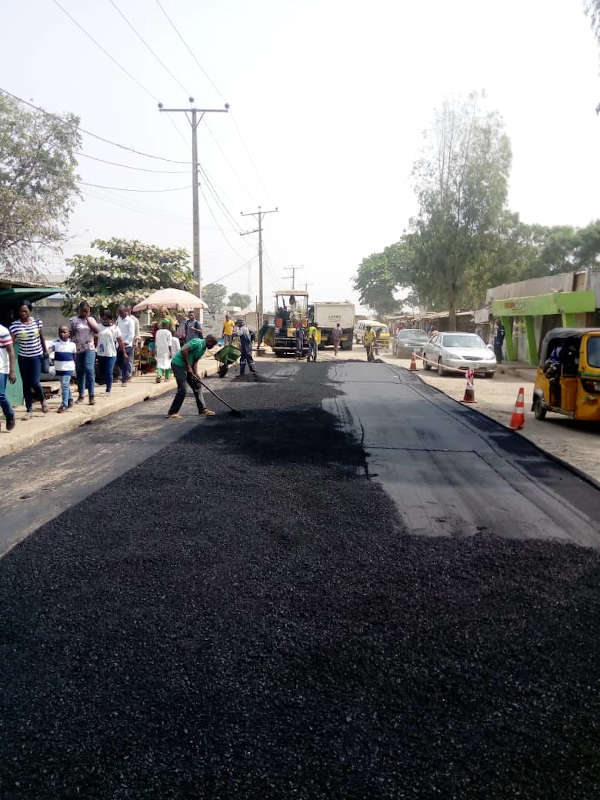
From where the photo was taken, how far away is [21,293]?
9930 millimetres

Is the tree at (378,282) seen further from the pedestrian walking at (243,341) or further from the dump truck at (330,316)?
the pedestrian walking at (243,341)

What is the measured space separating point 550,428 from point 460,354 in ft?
34.6

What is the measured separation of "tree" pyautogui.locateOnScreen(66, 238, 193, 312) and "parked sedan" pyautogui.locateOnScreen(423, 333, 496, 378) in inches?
390

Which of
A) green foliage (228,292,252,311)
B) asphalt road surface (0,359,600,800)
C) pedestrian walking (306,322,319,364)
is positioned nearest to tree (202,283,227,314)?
green foliage (228,292,252,311)

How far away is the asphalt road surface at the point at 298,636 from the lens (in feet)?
7.52

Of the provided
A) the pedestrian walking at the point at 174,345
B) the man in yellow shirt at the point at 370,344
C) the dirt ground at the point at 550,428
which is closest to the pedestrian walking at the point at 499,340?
the man in yellow shirt at the point at 370,344

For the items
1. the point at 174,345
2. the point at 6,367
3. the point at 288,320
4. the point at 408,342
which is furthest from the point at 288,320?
the point at 6,367

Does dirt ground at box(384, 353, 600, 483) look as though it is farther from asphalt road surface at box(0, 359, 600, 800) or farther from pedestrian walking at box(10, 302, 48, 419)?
pedestrian walking at box(10, 302, 48, 419)

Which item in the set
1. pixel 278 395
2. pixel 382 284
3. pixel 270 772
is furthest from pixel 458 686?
pixel 382 284

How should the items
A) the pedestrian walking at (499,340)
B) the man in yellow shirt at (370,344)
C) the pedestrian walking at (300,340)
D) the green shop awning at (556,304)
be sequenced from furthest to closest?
the pedestrian walking at (300,340), the pedestrian walking at (499,340), the man in yellow shirt at (370,344), the green shop awning at (556,304)

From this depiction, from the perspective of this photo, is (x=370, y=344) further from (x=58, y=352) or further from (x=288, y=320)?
(x=58, y=352)

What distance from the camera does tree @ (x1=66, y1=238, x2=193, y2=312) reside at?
822 inches

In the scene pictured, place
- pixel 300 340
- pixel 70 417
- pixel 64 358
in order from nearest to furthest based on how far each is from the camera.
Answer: pixel 70 417 < pixel 64 358 < pixel 300 340

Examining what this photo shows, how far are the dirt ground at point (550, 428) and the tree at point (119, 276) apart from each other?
10.9 meters
